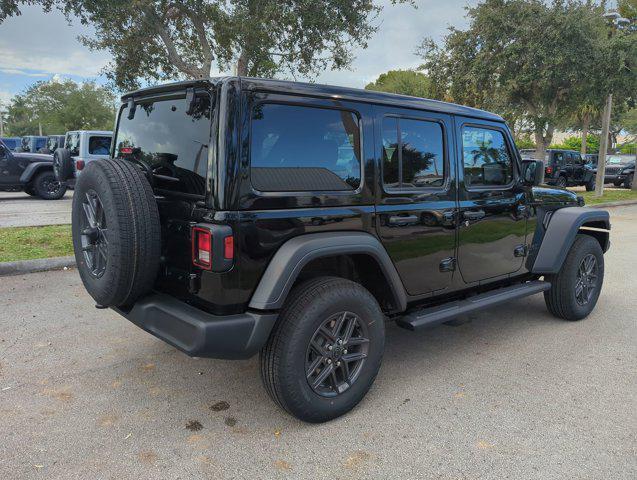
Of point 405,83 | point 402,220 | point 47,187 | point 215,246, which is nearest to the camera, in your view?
point 215,246

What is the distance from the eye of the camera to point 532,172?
4.20 m

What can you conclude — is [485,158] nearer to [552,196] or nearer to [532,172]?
[532,172]

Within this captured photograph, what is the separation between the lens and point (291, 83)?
271 cm

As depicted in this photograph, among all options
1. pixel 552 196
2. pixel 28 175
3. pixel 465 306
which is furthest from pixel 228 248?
pixel 28 175

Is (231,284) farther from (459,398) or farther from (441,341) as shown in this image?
(441,341)

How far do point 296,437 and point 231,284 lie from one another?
0.95 m

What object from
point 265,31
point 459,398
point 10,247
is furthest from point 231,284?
point 265,31

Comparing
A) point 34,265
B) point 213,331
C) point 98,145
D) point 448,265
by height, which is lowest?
point 34,265

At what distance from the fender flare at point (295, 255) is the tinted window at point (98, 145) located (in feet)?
38.1

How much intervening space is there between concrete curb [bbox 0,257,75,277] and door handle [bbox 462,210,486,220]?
16.0 feet

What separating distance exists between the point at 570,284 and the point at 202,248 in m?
3.52

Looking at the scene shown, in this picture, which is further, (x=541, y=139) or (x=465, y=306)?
(x=541, y=139)

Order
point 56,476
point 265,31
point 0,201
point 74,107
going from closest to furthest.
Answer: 1. point 56,476
2. point 265,31
3. point 0,201
4. point 74,107

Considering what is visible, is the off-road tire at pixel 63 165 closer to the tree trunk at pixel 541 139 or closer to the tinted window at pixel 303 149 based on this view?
the tinted window at pixel 303 149
